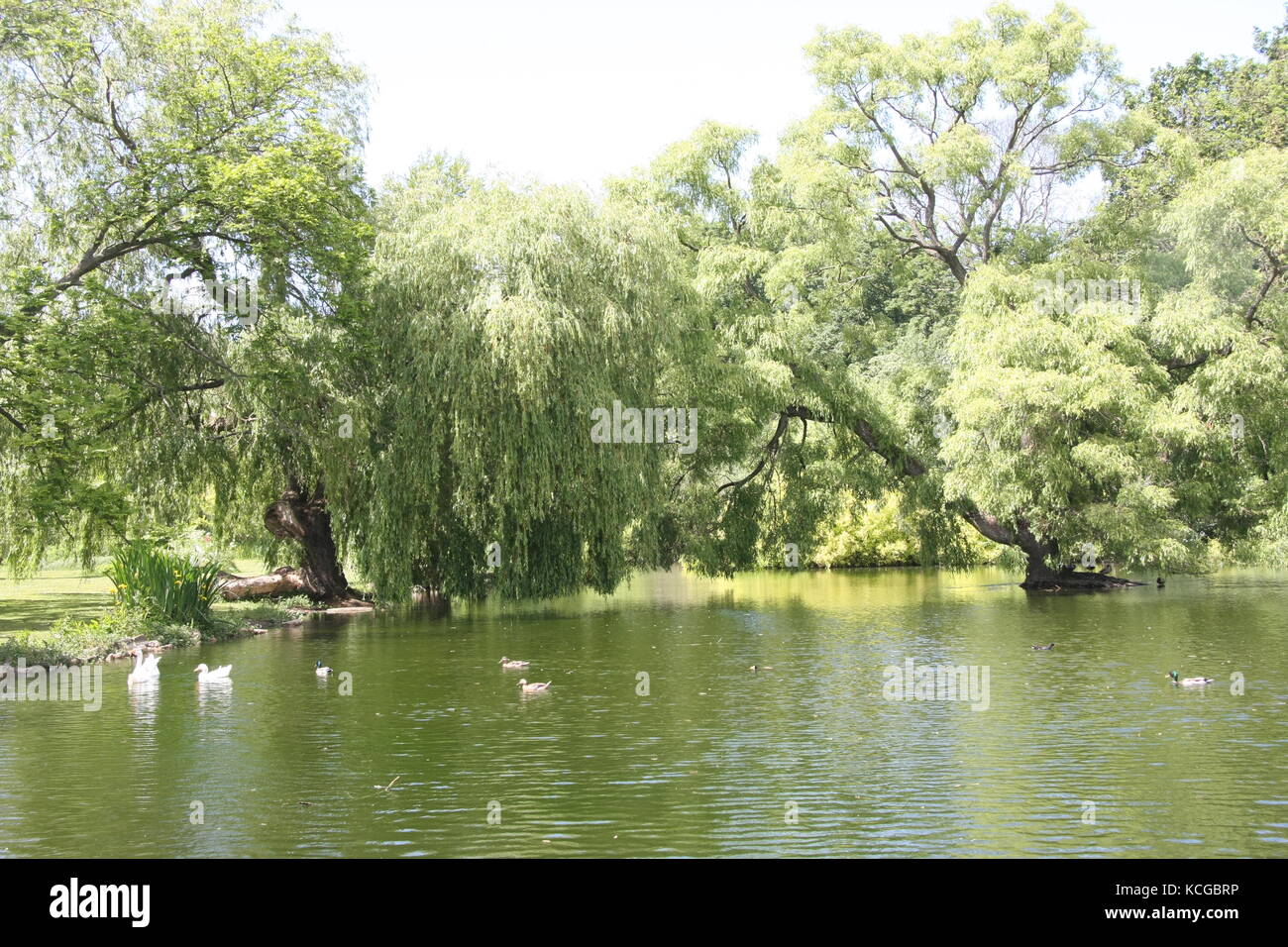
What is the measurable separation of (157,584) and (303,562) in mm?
6899

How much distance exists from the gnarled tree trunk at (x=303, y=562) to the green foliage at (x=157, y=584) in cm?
501

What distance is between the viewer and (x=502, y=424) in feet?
70.5

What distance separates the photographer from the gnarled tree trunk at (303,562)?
26125 mm

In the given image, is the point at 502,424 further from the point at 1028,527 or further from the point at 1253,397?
the point at 1253,397

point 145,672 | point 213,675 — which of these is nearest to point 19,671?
point 145,672

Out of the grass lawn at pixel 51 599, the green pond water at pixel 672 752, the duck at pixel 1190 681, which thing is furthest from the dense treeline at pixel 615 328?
the duck at pixel 1190 681

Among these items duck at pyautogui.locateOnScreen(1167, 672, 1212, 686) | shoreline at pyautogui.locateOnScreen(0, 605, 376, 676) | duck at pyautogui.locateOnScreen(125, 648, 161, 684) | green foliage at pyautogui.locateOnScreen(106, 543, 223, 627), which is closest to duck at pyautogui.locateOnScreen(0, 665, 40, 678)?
shoreline at pyautogui.locateOnScreen(0, 605, 376, 676)

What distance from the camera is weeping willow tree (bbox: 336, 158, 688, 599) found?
21.6 metres

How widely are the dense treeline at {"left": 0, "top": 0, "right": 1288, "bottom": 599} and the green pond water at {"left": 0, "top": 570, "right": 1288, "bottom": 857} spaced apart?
4.10 metres

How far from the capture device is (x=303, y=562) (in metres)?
27.3

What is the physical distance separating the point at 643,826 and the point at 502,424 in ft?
45.7

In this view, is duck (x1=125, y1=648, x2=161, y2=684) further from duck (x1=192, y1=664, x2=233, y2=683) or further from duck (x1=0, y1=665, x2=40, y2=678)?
duck (x1=0, y1=665, x2=40, y2=678)
